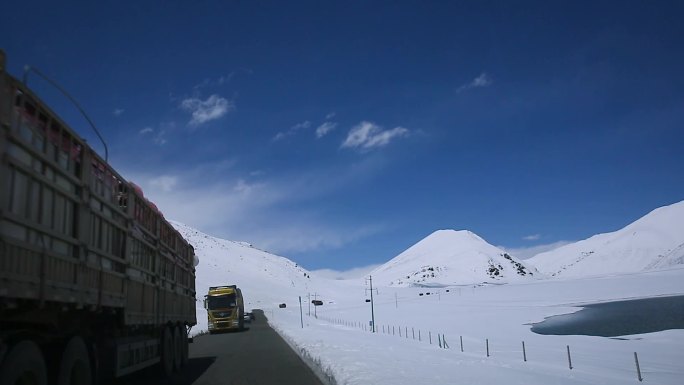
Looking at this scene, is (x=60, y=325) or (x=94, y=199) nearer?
(x=60, y=325)

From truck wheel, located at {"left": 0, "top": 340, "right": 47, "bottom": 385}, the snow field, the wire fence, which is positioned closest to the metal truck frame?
truck wheel, located at {"left": 0, "top": 340, "right": 47, "bottom": 385}

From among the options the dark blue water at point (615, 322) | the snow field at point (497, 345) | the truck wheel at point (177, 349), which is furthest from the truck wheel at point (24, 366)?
the dark blue water at point (615, 322)

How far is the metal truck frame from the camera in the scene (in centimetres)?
614

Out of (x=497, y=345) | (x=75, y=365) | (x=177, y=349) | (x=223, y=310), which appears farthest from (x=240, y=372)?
(x=497, y=345)

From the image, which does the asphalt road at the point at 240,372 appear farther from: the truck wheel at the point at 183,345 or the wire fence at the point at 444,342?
the wire fence at the point at 444,342

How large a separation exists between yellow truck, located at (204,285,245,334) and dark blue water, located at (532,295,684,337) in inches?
1305

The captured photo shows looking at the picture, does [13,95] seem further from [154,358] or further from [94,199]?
[154,358]

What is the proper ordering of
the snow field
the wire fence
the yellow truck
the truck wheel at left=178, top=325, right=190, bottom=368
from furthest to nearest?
the yellow truck < the wire fence < the truck wheel at left=178, top=325, right=190, bottom=368 < the snow field

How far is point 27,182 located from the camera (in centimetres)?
654

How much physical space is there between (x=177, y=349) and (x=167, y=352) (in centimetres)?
147

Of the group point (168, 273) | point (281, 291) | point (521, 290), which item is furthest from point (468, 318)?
point (281, 291)

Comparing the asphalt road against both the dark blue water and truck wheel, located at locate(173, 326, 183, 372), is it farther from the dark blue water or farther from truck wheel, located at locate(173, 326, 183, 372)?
the dark blue water

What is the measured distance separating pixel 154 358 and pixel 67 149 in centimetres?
719

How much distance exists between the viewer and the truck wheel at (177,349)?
1610 cm
